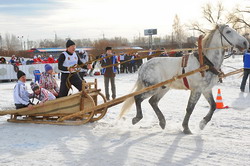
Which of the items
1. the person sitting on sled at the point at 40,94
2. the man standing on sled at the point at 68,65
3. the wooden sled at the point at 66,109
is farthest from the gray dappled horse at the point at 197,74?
the person sitting on sled at the point at 40,94

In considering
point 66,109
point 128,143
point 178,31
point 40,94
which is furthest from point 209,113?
point 178,31

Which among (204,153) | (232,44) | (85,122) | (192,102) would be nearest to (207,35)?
(232,44)

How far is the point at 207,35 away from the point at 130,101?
6.52 ft

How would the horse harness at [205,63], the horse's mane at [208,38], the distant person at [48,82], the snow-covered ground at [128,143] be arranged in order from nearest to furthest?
the snow-covered ground at [128,143]
the horse harness at [205,63]
the horse's mane at [208,38]
the distant person at [48,82]

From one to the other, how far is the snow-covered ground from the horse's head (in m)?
1.56

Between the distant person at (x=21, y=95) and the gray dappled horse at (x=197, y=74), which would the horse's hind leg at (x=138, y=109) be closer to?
the gray dappled horse at (x=197, y=74)

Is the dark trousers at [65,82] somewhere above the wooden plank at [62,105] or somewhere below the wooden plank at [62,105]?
above

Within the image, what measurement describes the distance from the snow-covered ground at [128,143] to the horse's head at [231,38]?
1.56 metres

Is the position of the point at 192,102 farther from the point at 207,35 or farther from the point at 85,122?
the point at 85,122

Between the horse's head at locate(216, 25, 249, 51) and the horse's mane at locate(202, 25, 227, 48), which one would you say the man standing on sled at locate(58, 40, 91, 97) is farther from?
the horse's head at locate(216, 25, 249, 51)

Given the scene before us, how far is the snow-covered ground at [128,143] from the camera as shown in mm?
3994

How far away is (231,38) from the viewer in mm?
5184

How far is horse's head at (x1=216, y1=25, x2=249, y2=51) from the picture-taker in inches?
200

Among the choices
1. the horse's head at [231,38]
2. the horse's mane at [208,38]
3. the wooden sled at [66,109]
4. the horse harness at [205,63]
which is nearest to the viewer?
the horse's head at [231,38]
